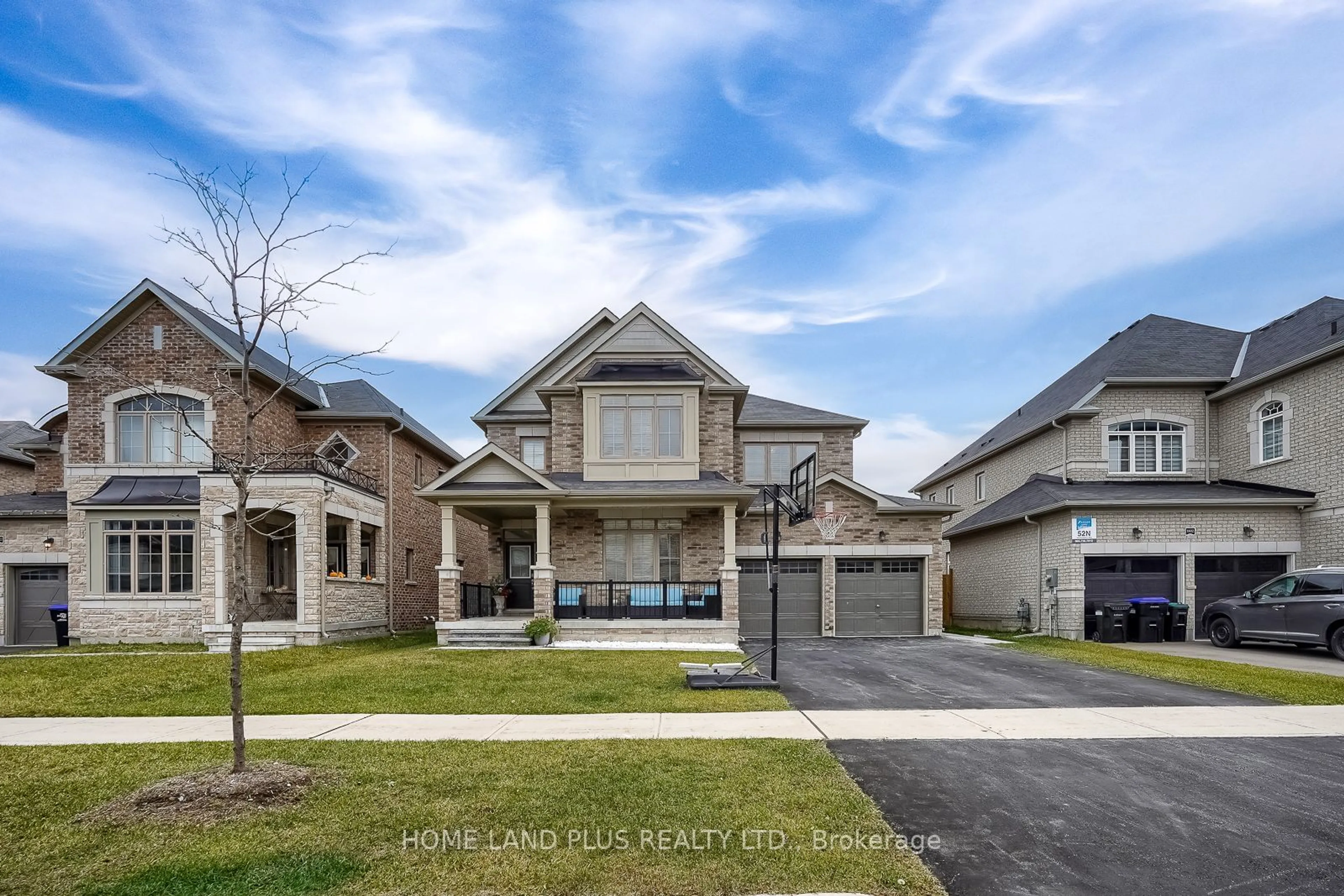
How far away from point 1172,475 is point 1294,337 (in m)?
4.80

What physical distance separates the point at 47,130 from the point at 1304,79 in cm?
2336

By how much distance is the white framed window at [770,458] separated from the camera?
23422 mm

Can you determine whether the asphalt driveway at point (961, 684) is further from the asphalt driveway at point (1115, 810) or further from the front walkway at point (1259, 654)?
the front walkway at point (1259, 654)

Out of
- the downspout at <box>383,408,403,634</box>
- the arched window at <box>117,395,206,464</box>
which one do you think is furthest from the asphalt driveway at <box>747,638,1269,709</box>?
the arched window at <box>117,395,206,464</box>

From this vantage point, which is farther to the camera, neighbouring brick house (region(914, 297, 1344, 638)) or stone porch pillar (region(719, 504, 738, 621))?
neighbouring brick house (region(914, 297, 1344, 638))

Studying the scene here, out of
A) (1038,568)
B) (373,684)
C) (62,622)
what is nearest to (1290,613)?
(1038,568)

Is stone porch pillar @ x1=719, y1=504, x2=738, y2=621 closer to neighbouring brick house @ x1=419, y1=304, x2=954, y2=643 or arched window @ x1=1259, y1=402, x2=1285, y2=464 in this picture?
neighbouring brick house @ x1=419, y1=304, x2=954, y2=643

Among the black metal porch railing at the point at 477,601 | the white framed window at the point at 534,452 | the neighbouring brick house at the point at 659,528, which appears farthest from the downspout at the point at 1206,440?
the black metal porch railing at the point at 477,601

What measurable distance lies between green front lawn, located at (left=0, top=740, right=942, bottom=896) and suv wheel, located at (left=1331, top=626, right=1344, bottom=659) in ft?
45.4

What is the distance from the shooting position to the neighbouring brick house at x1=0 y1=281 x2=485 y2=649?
18062 mm

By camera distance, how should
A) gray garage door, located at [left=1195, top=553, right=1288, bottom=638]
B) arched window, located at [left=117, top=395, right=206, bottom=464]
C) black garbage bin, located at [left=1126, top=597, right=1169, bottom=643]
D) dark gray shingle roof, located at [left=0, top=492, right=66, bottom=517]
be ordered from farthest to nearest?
dark gray shingle roof, located at [left=0, top=492, right=66, bottom=517] → arched window, located at [left=117, top=395, right=206, bottom=464] → gray garage door, located at [left=1195, top=553, right=1288, bottom=638] → black garbage bin, located at [left=1126, top=597, right=1169, bottom=643]

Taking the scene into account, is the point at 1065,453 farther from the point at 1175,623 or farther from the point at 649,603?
the point at 649,603

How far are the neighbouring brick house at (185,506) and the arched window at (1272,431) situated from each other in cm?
2497

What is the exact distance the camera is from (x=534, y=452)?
23.5 metres
